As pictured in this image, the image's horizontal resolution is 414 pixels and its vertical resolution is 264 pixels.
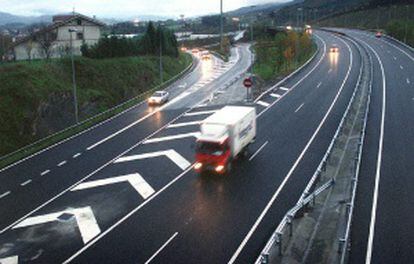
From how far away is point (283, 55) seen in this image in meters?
78.3

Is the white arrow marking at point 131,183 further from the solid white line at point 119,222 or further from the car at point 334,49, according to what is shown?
Answer: the car at point 334,49

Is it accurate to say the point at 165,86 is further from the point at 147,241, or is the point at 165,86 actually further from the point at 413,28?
the point at 413,28

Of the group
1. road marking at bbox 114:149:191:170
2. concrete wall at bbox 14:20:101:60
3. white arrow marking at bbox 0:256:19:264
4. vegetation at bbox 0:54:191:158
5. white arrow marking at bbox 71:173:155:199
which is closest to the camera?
white arrow marking at bbox 0:256:19:264

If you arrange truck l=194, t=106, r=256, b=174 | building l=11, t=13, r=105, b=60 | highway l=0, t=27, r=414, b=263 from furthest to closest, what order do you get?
building l=11, t=13, r=105, b=60 → truck l=194, t=106, r=256, b=174 → highway l=0, t=27, r=414, b=263

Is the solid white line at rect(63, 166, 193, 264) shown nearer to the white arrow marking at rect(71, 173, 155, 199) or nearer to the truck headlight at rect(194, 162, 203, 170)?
the white arrow marking at rect(71, 173, 155, 199)

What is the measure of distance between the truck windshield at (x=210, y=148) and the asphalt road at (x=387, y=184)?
8567 mm

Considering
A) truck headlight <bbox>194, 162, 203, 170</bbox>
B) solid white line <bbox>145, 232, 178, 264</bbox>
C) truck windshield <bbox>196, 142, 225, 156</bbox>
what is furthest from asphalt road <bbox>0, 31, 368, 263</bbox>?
truck windshield <bbox>196, 142, 225, 156</bbox>

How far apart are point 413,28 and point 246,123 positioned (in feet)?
271

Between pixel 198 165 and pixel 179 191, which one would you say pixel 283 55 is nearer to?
pixel 198 165

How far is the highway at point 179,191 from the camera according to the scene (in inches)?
795

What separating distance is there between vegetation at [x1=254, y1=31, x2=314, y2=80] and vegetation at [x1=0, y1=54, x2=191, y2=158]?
24.6m

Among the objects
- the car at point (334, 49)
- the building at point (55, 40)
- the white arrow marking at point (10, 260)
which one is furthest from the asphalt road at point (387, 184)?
the building at point (55, 40)

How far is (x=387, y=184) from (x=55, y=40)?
5805cm

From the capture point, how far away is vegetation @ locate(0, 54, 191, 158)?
4097cm
